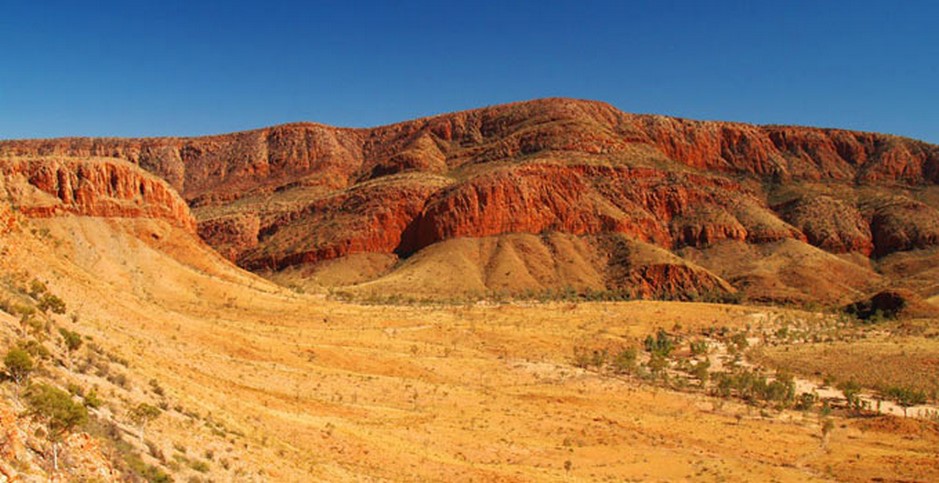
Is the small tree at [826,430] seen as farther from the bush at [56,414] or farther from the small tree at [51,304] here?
the small tree at [51,304]

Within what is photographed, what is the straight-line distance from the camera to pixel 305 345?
38.8 metres

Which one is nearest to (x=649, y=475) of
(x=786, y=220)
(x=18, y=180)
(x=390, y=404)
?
(x=390, y=404)

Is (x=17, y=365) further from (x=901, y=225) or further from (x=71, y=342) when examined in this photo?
(x=901, y=225)

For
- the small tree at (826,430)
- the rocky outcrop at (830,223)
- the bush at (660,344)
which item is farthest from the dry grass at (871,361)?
the rocky outcrop at (830,223)

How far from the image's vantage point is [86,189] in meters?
56.9

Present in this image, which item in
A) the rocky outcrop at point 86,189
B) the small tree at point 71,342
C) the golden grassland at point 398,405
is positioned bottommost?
the golden grassland at point 398,405

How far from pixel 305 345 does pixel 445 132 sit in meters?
99.5

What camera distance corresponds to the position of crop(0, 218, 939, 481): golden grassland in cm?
2016

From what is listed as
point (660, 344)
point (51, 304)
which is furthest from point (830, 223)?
point (51, 304)

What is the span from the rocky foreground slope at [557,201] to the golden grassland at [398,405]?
2472 cm

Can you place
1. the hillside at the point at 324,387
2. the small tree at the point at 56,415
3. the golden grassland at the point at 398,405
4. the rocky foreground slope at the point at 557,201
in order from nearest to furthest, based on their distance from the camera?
the small tree at the point at 56,415
the hillside at the point at 324,387
the golden grassland at the point at 398,405
the rocky foreground slope at the point at 557,201

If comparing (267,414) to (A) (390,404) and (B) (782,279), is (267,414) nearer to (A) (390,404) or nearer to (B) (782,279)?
(A) (390,404)

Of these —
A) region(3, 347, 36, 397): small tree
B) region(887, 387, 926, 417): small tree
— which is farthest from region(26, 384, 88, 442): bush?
region(887, 387, 926, 417): small tree

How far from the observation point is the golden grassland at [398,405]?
20156 mm
